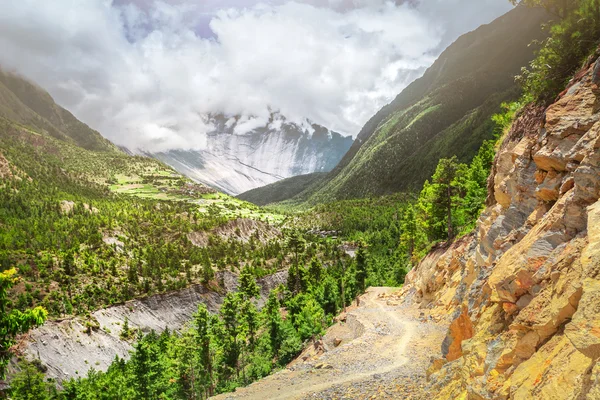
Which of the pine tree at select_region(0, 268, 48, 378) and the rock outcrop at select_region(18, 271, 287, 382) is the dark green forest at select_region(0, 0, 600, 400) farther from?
the rock outcrop at select_region(18, 271, 287, 382)

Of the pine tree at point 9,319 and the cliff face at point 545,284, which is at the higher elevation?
the cliff face at point 545,284

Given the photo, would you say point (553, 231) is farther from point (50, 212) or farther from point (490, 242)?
point (50, 212)

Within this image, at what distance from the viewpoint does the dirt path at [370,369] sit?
1516cm

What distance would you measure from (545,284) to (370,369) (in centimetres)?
1342

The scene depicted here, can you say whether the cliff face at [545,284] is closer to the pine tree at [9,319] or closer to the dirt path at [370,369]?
the dirt path at [370,369]

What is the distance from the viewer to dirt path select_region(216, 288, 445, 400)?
49.8 ft

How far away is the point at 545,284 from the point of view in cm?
738

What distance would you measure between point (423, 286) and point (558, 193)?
24.5 metres

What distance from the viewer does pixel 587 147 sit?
29.6 feet

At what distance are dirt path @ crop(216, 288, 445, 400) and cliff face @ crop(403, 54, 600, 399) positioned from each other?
12.9ft

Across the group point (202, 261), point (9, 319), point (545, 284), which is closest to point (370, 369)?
point (545, 284)

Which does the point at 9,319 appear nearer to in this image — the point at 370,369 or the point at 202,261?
the point at 370,369

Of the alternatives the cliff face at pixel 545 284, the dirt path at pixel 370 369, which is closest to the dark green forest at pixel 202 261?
the cliff face at pixel 545 284

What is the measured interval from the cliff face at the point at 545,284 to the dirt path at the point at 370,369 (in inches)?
154
